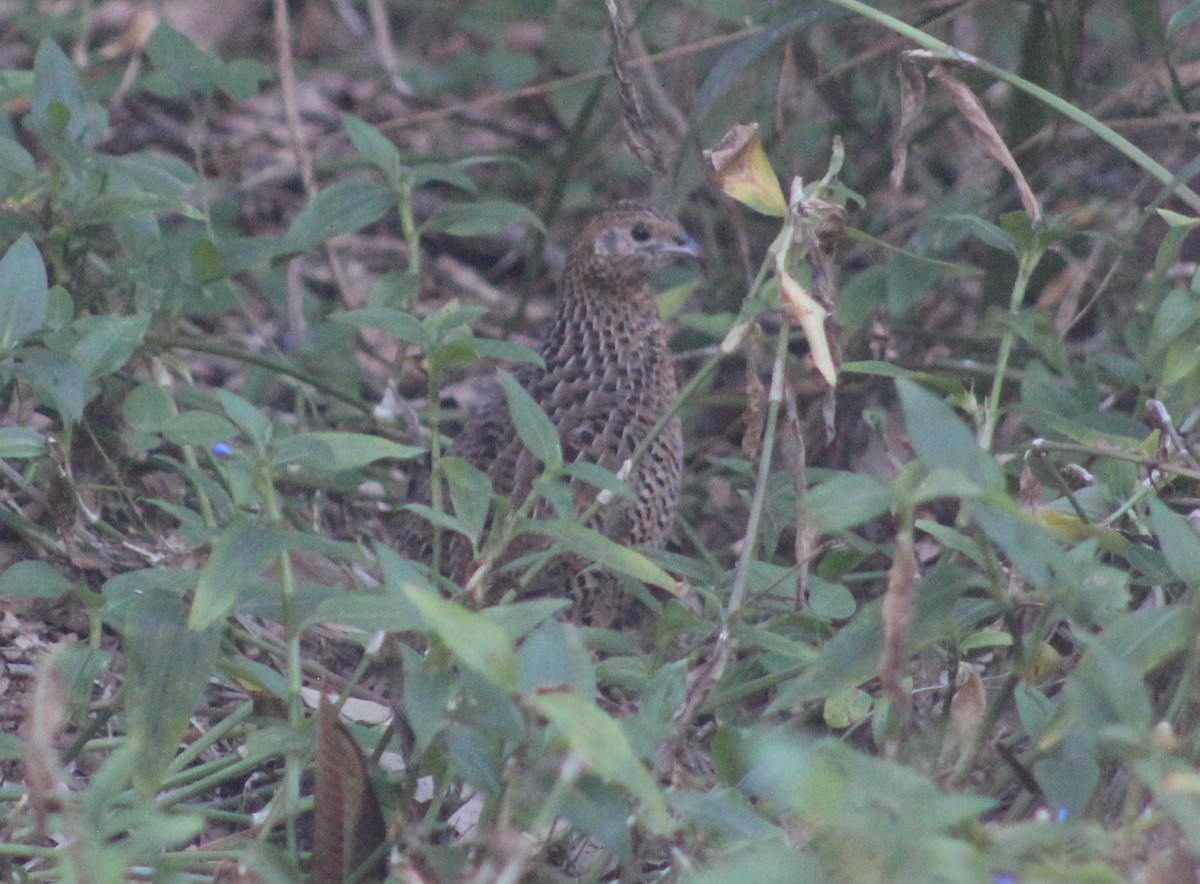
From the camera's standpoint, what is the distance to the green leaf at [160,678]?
2469 mm

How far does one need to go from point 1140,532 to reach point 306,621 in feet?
5.02

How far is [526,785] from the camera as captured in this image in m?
2.21

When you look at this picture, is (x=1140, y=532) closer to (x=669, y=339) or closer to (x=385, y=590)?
(x=385, y=590)

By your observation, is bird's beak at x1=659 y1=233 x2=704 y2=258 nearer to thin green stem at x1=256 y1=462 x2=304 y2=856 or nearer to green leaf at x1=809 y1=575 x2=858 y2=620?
green leaf at x1=809 y1=575 x2=858 y2=620

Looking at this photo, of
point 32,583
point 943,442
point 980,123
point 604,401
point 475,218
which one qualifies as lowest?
point 604,401

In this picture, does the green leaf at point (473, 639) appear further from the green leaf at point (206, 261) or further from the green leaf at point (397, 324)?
the green leaf at point (206, 261)

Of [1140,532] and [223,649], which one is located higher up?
[1140,532]

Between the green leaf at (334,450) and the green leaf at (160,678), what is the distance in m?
0.28

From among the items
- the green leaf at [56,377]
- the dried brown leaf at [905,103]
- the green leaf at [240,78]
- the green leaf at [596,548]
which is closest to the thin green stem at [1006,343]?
the dried brown leaf at [905,103]

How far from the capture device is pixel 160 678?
8.23ft

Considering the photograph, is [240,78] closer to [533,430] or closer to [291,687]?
[533,430]

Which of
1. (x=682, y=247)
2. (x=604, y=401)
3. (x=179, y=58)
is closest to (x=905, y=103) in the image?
(x=604, y=401)

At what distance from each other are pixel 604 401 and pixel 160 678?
2.18m

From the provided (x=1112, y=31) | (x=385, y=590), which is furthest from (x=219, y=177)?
(x=385, y=590)
